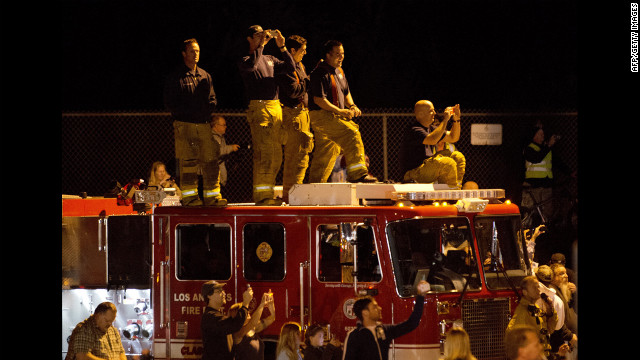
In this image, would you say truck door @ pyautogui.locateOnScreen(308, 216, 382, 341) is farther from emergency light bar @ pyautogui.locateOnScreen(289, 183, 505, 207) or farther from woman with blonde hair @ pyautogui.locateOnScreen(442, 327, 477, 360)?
woman with blonde hair @ pyautogui.locateOnScreen(442, 327, 477, 360)

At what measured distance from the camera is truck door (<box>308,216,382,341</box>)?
8.73 m

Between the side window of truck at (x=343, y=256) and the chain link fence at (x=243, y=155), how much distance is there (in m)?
6.08

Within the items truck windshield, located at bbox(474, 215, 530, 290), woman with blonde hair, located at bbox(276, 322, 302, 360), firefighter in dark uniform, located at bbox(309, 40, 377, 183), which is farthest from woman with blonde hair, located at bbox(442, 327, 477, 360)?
firefighter in dark uniform, located at bbox(309, 40, 377, 183)

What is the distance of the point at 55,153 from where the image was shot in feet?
27.0

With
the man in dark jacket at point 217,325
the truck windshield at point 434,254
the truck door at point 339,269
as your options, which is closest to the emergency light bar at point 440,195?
the truck windshield at point 434,254

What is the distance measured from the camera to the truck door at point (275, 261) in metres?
8.94

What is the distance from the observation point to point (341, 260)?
29.2 ft

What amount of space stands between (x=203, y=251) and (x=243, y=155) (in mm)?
6288

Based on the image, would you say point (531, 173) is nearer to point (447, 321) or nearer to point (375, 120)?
point (375, 120)

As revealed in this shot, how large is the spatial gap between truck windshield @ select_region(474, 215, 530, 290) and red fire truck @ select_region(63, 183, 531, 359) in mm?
13

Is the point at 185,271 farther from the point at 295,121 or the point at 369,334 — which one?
the point at 369,334

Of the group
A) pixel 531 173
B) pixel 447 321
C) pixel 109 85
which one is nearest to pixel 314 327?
pixel 447 321

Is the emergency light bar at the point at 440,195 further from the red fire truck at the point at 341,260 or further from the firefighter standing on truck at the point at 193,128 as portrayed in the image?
the firefighter standing on truck at the point at 193,128

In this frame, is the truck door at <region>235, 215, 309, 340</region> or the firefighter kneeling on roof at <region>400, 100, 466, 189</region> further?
the firefighter kneeling on roof at <region>400, 100, 466, 189</region>
